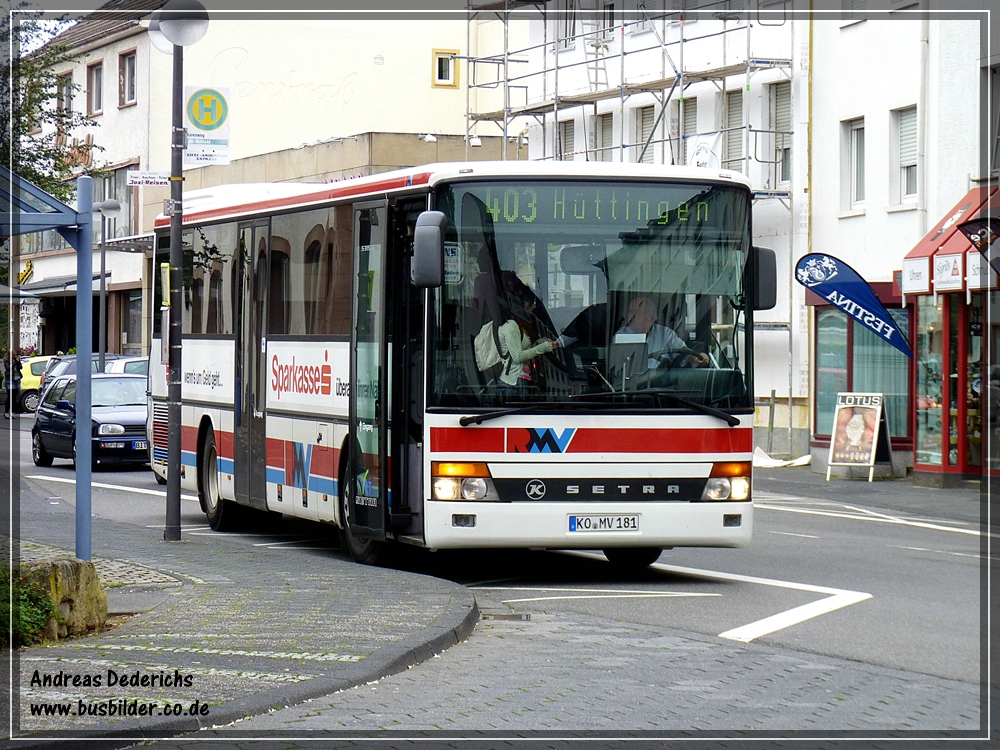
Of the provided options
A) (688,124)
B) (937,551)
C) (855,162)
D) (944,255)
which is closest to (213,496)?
(937,551)

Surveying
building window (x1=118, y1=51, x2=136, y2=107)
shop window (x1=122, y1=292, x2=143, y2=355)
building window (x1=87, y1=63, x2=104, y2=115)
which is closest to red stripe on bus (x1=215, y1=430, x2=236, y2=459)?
shop window (x1=122, y1=292, x2=143, y2=355)

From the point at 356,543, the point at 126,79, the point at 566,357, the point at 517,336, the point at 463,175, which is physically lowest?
the point at 356,543

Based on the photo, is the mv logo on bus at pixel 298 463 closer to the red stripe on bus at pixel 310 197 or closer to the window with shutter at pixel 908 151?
the red stripe on bus at pixel 310 197

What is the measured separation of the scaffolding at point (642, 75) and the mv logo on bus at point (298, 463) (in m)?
18.6

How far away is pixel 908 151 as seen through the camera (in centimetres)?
3009

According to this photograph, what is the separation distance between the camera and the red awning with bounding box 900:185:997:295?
83.3 feet

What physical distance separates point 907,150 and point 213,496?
16839 mm

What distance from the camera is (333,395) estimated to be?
47.4 ft

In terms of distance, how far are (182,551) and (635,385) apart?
4.31 metres

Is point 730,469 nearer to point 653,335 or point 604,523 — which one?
point 604,523

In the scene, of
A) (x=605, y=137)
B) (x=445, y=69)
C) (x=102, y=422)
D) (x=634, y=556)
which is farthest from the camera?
(x=445, y=69)

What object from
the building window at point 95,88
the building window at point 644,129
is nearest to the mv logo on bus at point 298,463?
the building window at point 644,129

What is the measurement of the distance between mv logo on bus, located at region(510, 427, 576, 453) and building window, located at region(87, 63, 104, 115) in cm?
5425

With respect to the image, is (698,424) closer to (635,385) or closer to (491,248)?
(635,385)
